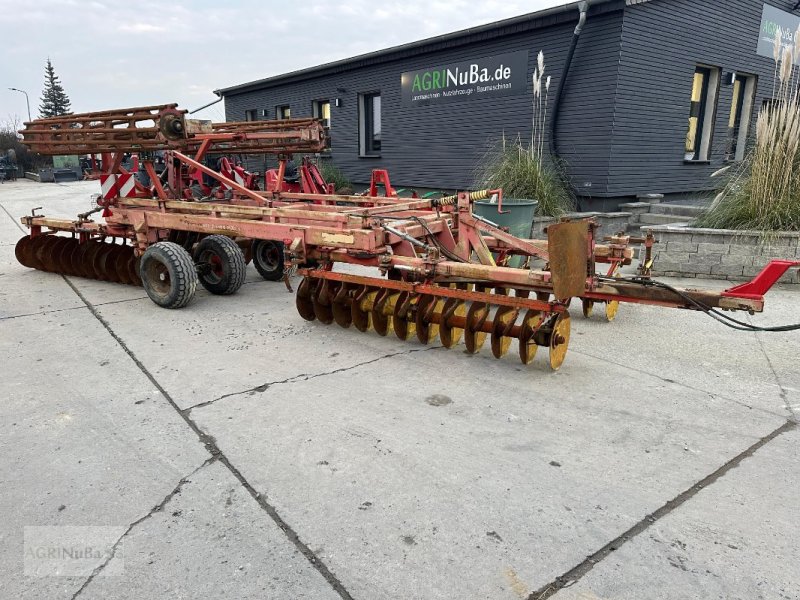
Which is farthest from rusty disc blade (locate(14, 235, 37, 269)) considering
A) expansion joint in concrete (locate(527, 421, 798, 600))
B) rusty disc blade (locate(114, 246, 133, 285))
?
expansion joint in concrete (locate(527, 421, 798, 600))

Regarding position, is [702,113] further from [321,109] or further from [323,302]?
[323,302]

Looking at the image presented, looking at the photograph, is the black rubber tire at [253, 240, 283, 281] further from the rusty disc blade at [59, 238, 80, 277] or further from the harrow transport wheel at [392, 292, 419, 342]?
the harrow transport wheel at [392, 292, 419, 342]

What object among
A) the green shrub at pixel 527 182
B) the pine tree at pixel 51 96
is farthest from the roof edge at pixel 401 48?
the pine tree at pixel 51 96

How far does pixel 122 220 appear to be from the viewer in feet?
20.9

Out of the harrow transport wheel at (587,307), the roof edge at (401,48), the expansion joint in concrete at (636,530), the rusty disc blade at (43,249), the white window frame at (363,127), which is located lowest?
the expansion joint in concrete at (636,530)

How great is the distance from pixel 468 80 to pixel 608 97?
3.37 m

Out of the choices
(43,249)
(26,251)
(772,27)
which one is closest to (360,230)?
(43,249)

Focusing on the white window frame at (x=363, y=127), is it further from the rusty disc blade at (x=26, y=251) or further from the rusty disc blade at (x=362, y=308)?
the rusty disc blade at (x=362, y=308)

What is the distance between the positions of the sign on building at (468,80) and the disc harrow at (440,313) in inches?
307

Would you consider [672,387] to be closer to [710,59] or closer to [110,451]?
[110,451]

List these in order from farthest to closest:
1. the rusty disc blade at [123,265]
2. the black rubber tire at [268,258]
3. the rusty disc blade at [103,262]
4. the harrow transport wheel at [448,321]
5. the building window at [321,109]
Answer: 1. the building window at [321,109]
2. the black rubber tire at [268,258]
3. the rusty disc blade at [103,262]
4. the rusty disc blade at [123,265]
5. the harrow transport wheel at [448,321]

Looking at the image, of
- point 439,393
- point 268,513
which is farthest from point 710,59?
point 268,513

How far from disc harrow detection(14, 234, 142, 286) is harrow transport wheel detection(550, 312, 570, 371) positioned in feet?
16.2

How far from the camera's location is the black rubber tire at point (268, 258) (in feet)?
23.5
